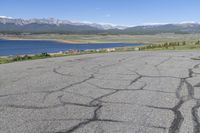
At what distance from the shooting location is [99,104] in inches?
288

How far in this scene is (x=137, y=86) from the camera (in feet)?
31.9

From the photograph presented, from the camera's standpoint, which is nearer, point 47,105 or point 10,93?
point 47,105

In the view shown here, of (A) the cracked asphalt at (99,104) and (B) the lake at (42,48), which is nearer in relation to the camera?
(A) the cracked asphalt at (99,104)

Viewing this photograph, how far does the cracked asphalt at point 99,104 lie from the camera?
568cm

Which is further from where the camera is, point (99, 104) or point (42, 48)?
point (42, 48)

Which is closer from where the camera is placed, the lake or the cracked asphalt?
the cracked asphalt

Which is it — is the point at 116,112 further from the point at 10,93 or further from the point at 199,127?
the point at 10,93

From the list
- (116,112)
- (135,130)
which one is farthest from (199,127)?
(116,112)

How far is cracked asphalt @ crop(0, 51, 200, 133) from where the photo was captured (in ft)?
18.6

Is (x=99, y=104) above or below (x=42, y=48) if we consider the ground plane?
above

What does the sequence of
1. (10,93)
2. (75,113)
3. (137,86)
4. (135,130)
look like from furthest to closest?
1. (137,86)
2. (10,93)
3. (75,113)
4. (135,130)

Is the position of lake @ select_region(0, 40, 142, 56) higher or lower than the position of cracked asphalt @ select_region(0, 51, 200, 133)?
lower

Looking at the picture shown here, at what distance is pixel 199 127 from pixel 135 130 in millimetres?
1108

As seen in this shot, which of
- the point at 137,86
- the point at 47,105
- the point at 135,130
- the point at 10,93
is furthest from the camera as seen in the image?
the point at 137,86
